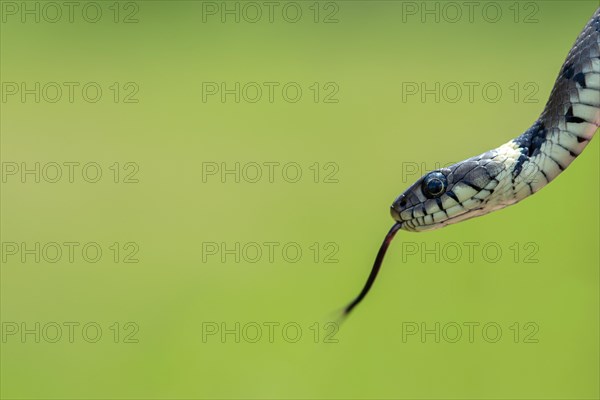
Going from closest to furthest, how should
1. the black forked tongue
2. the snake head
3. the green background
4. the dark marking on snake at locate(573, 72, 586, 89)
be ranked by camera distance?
the dark marking on snake at locate(573, 72, 586, 89) < the snake head < the black forked tongue < the green background

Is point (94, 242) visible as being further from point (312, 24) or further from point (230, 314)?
point (312, 24)

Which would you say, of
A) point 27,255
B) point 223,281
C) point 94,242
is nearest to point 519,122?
point 223,281

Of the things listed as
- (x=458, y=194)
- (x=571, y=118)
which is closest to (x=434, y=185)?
(x=458, y=194)

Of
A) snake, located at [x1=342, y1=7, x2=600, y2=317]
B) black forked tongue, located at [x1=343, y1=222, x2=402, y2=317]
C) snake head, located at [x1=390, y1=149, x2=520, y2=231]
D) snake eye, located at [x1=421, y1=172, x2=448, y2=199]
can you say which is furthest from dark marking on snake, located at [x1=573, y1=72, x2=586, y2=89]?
black forked tongue, located at [x1=343, y1=222, x2=402, y2=317]

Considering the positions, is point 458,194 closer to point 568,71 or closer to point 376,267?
point 376,267

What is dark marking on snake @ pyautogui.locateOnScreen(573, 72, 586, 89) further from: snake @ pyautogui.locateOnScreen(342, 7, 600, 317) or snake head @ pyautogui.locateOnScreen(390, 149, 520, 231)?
snake head @ pyautogui.locateOnScreen(390, 149, 520, 231)

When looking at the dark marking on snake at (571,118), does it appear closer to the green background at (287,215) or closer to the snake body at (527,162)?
the snake body at (527,162)

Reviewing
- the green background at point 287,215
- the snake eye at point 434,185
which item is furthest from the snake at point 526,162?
the green background at point 287,215
